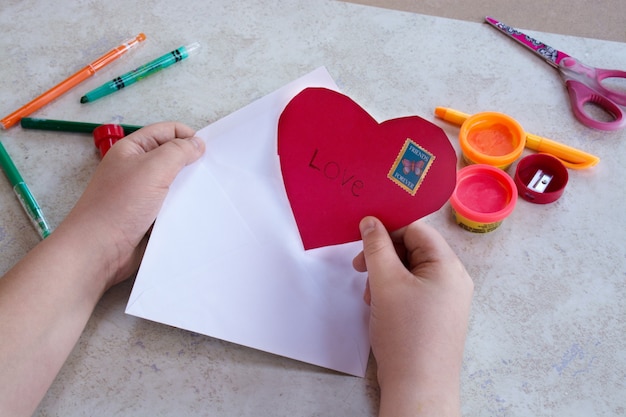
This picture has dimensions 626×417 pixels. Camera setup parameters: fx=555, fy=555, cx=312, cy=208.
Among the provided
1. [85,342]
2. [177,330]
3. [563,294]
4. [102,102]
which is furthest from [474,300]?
[102,102]

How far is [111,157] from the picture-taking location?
806mm

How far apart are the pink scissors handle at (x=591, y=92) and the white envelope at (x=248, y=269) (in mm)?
445

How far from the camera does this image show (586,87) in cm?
91

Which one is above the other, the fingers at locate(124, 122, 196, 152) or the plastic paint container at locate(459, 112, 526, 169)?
the fingers at locate(124, 122, 196, 152)

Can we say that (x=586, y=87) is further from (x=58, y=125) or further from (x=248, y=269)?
(x=58, y=125)

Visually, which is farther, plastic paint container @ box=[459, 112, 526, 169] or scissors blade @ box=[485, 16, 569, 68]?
scissors blade @ box=[485, 16, 569, 68]

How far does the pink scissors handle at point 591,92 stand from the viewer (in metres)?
0.89

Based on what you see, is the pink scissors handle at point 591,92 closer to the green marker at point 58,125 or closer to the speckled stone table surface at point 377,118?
the speckled stone table surface at point 377,118

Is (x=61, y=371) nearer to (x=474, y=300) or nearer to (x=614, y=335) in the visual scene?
(x=474, y=300)

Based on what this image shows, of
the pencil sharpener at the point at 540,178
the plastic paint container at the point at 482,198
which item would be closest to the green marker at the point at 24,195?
the plastic paint container at the point at 482,198

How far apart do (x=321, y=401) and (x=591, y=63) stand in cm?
73

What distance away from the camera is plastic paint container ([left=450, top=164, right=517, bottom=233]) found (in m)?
0.77

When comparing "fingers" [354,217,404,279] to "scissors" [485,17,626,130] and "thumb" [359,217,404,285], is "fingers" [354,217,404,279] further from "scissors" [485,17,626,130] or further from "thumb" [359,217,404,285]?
"scissors" [485,17,626,130]

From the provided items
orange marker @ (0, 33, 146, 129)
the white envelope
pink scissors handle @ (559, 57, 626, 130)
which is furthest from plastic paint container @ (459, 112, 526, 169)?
orange marker @ (0, 33, 146, 129)
